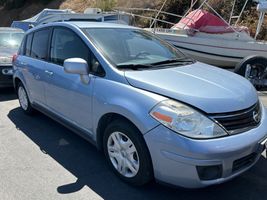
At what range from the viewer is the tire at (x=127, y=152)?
10.5ft

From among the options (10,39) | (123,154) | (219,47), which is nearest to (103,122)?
(123,154)

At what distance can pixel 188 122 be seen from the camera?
2961 mm

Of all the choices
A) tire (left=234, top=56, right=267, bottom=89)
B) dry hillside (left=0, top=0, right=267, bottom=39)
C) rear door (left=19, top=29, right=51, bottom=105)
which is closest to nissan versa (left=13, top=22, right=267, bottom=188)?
rear door (left=19, top=29, right=51, bottom=105)

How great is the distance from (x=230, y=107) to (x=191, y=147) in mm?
558

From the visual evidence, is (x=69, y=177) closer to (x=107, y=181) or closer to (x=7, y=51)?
(x=107, y=181)

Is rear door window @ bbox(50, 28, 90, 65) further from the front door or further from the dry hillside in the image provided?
the dry hillside

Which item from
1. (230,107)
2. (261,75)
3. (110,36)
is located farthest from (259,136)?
(261,75)

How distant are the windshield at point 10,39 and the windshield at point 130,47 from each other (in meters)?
5.45

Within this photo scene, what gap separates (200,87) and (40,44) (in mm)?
2852

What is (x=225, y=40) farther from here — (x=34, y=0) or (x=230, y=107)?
(x=34, y=0)

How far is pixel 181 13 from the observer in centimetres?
1596

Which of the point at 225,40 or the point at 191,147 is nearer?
the point at 191,147

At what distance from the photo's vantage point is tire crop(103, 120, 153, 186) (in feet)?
10.5

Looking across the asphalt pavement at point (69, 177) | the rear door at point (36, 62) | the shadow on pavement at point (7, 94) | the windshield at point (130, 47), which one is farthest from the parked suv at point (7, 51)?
the windshield at point (130, 47)
